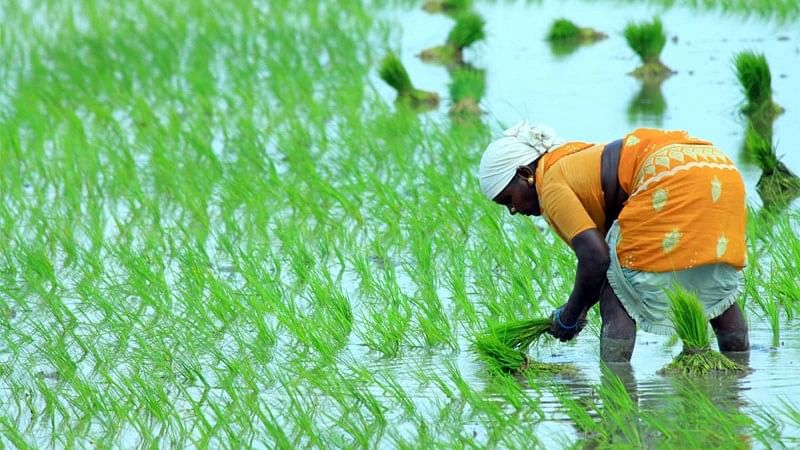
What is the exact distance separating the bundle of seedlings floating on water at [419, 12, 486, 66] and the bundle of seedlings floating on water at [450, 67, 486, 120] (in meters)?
1.92

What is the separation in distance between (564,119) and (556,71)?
180cm

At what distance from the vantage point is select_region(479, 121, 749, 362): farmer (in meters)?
3.73

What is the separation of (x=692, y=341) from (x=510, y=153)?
69cm

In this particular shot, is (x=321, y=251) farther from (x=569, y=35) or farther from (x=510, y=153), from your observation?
(x=569, y=35)

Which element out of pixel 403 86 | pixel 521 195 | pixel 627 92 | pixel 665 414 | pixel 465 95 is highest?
pixel 627 92

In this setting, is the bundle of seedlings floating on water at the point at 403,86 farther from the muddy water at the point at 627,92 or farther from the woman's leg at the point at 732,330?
the woman's leg at the point at 732,330

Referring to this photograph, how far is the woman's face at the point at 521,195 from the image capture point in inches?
152

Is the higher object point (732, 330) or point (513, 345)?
point (732, 330)

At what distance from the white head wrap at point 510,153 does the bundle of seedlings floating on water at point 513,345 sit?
433mm

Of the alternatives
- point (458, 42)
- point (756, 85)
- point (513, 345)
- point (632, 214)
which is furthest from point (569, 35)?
point (632, 214)

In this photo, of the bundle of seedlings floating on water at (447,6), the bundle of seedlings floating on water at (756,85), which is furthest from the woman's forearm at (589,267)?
the bundle of seedlings floating on water at (447,6)

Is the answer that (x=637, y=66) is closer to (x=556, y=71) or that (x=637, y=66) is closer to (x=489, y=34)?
(x=556, y=71)

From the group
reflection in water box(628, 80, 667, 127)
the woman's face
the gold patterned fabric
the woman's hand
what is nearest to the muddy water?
reflection in water box(628, 80, 667, 127)

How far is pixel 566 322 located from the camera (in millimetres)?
3939
